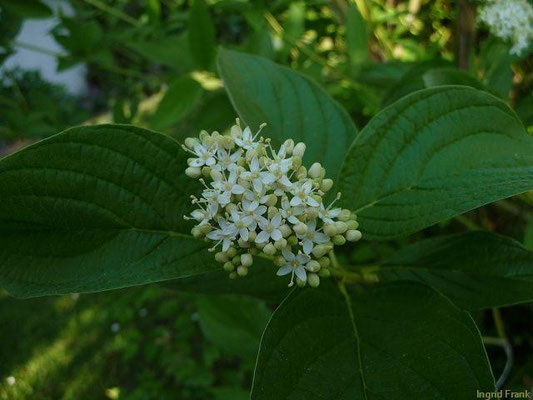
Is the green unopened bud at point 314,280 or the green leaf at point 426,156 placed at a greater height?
the green leaf at point 426,156

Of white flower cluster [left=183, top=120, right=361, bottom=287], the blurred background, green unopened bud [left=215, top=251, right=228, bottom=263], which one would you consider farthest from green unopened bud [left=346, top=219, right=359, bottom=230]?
the blurred background

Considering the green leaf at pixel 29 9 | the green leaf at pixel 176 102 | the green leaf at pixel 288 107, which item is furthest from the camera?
the green leaf at pixel 29 9

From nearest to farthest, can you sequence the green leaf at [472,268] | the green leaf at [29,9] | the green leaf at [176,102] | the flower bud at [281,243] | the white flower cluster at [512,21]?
the flower bud at [281,243], the green leaf at [472,268], the white flower cluster at [512,21], the green leaf at [176,102], the green leaf at [29,9]

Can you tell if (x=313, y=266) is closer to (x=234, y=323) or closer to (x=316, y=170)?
(x=316, y=170)

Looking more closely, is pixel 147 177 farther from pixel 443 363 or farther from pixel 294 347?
pixel 443 363

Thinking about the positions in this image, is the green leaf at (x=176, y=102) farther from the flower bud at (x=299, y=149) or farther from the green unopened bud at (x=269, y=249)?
the green unopened bud at (x=269, y=249)

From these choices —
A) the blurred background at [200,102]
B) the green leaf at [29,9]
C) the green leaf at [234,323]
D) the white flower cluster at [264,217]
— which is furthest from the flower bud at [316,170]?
the green leaf at [29,9]

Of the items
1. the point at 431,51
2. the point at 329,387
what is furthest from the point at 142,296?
the point at 329,387
